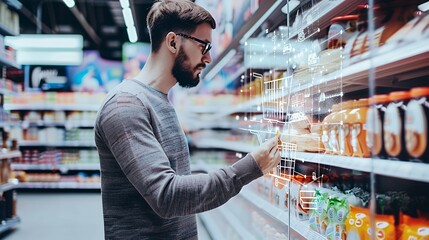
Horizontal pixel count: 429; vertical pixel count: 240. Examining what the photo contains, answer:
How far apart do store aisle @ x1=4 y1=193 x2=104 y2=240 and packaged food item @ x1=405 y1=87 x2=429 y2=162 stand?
4.71 metres

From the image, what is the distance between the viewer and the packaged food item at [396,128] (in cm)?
132

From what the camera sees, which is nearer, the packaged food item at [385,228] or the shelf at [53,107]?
the packaged food item at [385,228]

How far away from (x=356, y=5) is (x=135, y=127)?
1.03 m

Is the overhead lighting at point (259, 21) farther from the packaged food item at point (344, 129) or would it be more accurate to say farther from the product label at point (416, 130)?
the product label at point (416, 130)

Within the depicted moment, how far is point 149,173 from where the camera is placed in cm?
129

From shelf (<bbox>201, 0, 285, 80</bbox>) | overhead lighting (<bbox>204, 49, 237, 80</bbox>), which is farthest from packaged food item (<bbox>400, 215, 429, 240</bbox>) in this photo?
overhead lighting (<bbox>204, 49, 237, 80</bbox>)

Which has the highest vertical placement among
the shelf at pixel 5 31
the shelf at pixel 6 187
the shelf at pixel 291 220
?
the shelf at pixel 5 31

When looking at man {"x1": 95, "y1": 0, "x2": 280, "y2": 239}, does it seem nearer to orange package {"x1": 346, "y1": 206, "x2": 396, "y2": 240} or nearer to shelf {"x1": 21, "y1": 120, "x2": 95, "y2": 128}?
orange package {"x1": 346, "y1": 206, "x2": 396, "y2": 240}

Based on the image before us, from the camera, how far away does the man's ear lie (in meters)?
1.56

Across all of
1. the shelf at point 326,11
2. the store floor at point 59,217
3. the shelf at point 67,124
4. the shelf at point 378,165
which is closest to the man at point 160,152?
the shelf at point 378,165

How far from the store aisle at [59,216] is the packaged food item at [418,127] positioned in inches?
185

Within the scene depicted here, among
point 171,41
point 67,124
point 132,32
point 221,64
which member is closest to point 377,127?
point 171,41

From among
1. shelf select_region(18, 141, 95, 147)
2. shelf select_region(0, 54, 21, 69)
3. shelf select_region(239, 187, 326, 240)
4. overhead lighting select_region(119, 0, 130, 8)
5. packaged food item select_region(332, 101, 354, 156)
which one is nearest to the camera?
packaged food item select_region(332, 101, 354, 156)

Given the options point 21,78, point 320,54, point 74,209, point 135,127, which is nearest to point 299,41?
point 320,54
